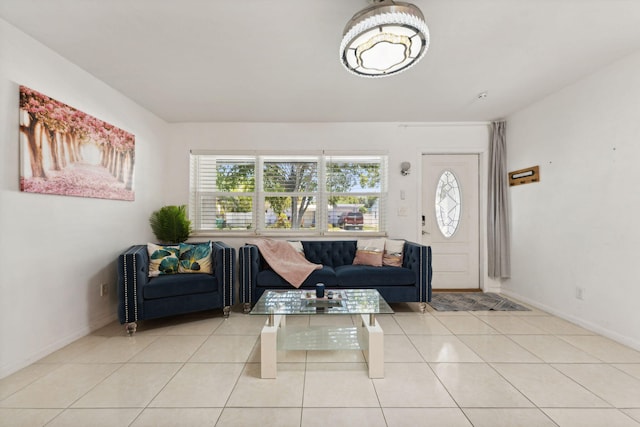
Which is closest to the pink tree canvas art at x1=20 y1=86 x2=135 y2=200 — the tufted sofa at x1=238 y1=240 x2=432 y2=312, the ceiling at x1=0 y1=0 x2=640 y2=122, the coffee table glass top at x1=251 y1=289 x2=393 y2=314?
the ceiling at x1=0 y1=0 x2=640 y2=122

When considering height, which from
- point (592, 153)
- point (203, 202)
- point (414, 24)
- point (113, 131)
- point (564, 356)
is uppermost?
point (414, 24)

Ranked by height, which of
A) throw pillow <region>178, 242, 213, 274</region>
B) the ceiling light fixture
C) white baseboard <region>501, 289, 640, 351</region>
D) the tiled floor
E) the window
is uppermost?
the ceiling light fixture

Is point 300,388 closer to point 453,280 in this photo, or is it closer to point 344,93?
point 344,93

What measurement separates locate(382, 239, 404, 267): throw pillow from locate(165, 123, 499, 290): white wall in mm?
477

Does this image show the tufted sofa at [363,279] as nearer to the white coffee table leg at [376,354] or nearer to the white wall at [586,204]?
the white coffee table leg at [376,354]

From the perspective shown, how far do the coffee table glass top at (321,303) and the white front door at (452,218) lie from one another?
6.69 feet

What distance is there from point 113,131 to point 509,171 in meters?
5.07

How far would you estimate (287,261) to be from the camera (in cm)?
350

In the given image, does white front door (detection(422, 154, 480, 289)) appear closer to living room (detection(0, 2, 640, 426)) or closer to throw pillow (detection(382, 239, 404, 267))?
living room (detection(0, 2, 640, 426))

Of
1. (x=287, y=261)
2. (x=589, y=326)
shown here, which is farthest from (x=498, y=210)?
(x=287, y=261)

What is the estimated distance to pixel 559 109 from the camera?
3131mm

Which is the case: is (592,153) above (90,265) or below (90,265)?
above

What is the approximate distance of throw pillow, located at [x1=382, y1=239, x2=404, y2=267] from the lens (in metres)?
3.54

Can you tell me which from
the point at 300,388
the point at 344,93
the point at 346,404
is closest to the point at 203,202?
the point at 344,93
